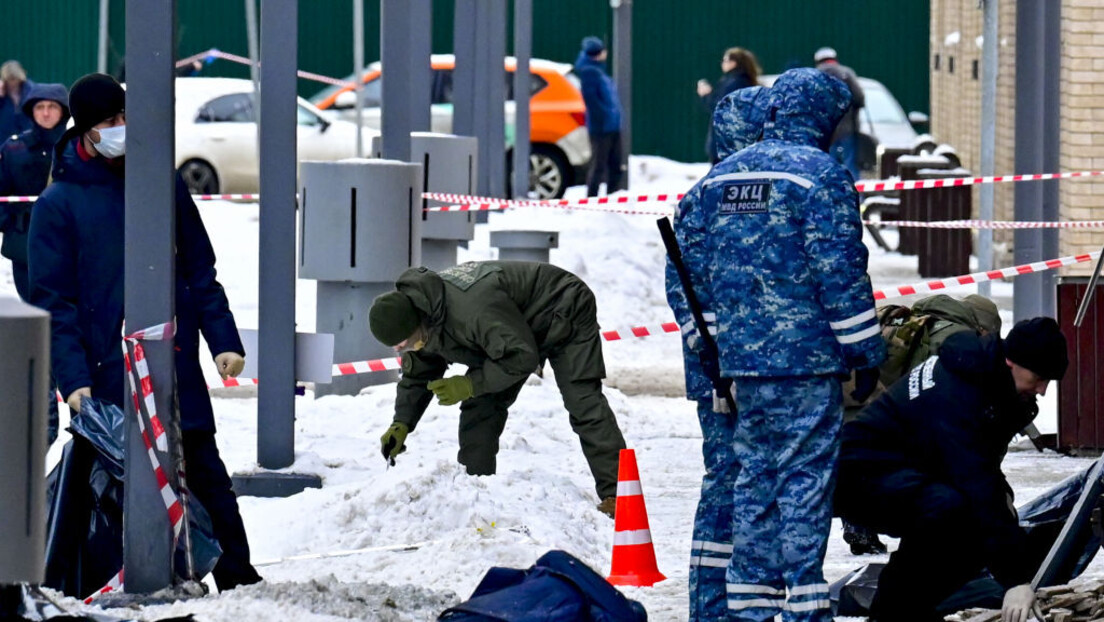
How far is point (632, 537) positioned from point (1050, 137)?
5.80 m

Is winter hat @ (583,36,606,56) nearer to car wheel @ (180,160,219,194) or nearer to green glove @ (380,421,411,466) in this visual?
car wheel @ (180,160,219,194)

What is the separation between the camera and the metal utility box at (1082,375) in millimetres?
9539

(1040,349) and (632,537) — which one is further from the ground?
(1040,349)

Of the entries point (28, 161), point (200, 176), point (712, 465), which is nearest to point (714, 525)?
point (712, 465)

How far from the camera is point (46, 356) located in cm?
445

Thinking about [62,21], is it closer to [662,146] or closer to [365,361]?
[662,146]

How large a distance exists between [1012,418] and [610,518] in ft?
8.49

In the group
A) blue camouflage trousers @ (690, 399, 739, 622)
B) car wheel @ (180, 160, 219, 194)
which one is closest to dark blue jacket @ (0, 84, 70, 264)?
blue camouflage trousers @ (690, 399, 739, 622)

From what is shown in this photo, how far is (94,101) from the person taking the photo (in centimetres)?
624

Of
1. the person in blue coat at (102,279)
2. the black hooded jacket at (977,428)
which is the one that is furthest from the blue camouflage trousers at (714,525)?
the person in blue coat at (102,279)

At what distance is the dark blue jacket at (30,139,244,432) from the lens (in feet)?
20.4

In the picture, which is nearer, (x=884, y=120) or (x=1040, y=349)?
(x=1040, y=349)

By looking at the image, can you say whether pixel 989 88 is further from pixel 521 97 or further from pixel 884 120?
pixel 884 120

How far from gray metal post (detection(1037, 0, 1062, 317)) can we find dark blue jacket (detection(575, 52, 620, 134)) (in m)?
10.6
